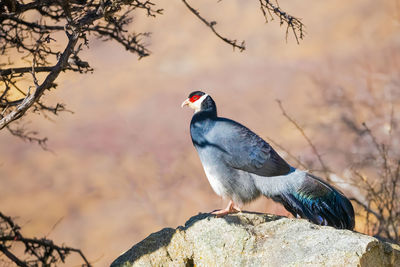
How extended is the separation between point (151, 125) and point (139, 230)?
14.1ft

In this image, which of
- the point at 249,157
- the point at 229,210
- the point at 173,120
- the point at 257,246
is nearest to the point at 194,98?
the point at 249,157

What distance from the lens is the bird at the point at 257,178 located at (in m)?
4.46

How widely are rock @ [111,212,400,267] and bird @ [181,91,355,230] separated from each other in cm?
21

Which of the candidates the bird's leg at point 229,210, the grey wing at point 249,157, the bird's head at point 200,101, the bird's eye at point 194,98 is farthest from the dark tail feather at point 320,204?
the bird's eye at point 194,98

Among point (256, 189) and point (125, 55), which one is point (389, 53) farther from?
point (256, 189)

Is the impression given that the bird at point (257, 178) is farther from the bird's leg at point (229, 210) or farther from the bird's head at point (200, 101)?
the bird's head at point (200, 101)

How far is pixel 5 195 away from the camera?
14.1m

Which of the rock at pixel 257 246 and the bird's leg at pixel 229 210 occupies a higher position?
the bird's leg at pixel 229 210

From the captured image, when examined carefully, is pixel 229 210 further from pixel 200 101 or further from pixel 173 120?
pixel 173 120

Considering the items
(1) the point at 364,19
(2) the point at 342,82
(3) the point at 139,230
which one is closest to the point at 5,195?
(3) the point at 139,230

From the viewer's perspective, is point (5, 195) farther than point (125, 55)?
No

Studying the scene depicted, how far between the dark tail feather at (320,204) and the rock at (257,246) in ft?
0.78

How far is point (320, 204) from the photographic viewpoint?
4.45 metres

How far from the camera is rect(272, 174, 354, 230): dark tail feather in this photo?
175 inches
